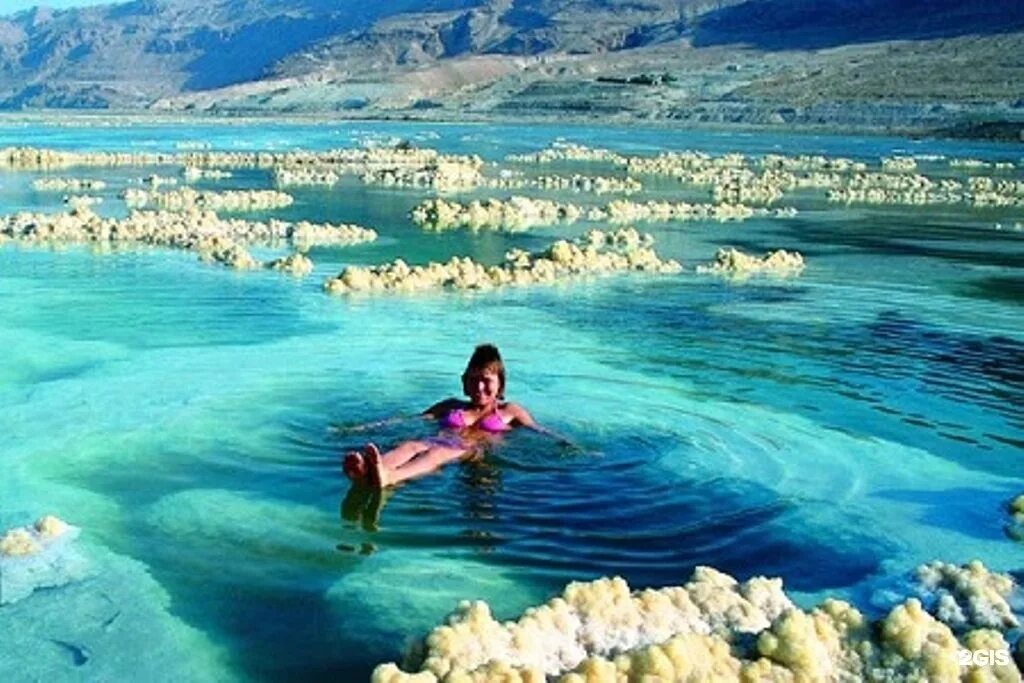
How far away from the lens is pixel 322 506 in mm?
7746

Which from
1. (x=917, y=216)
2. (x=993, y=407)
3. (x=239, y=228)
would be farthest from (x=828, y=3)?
(x=993, y=407)

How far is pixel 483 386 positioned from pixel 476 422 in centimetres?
27

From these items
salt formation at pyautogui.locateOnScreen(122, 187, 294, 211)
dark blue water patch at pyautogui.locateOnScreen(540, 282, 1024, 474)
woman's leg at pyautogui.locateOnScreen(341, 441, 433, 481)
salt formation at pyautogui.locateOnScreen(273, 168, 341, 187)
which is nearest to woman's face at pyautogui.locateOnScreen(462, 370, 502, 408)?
woman's leg at pyautogui.locateOnScreen(341, 441, 433, 481)

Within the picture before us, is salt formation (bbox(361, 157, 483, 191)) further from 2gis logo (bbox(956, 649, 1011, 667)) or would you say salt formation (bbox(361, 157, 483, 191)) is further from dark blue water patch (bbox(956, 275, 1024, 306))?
2gis logo (bbox(956, 649, 1011, 667))

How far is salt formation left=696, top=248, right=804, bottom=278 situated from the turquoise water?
77 cm

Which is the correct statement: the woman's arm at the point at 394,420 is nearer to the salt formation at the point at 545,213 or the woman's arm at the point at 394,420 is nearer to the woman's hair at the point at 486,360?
the woman's hair at the point at 486,360

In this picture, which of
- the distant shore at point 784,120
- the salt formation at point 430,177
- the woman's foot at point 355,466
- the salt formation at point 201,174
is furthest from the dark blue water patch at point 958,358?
the distant shore at point 784,120

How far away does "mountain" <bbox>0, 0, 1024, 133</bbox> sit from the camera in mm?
79875

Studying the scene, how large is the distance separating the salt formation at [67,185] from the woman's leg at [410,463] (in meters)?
24.4

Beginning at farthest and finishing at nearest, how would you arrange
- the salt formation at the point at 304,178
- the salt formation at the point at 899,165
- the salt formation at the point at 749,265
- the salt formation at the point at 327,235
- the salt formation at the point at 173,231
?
the salt formation at the point at 899,165 < the salt formation at the point at 304,178 < the salt formation at the point at 327,235 < the salt formation at the point at 173,231 < the salt formation at the point at 749,265

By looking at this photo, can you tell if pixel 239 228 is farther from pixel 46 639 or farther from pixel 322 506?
pixel 46 639

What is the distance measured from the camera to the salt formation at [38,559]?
6.43 metres

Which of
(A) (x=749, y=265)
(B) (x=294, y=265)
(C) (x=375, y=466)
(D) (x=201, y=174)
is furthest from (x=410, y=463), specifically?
(D) (x=201, y=174)

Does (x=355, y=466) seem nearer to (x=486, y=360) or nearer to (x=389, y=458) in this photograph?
(x=389, y=458)
